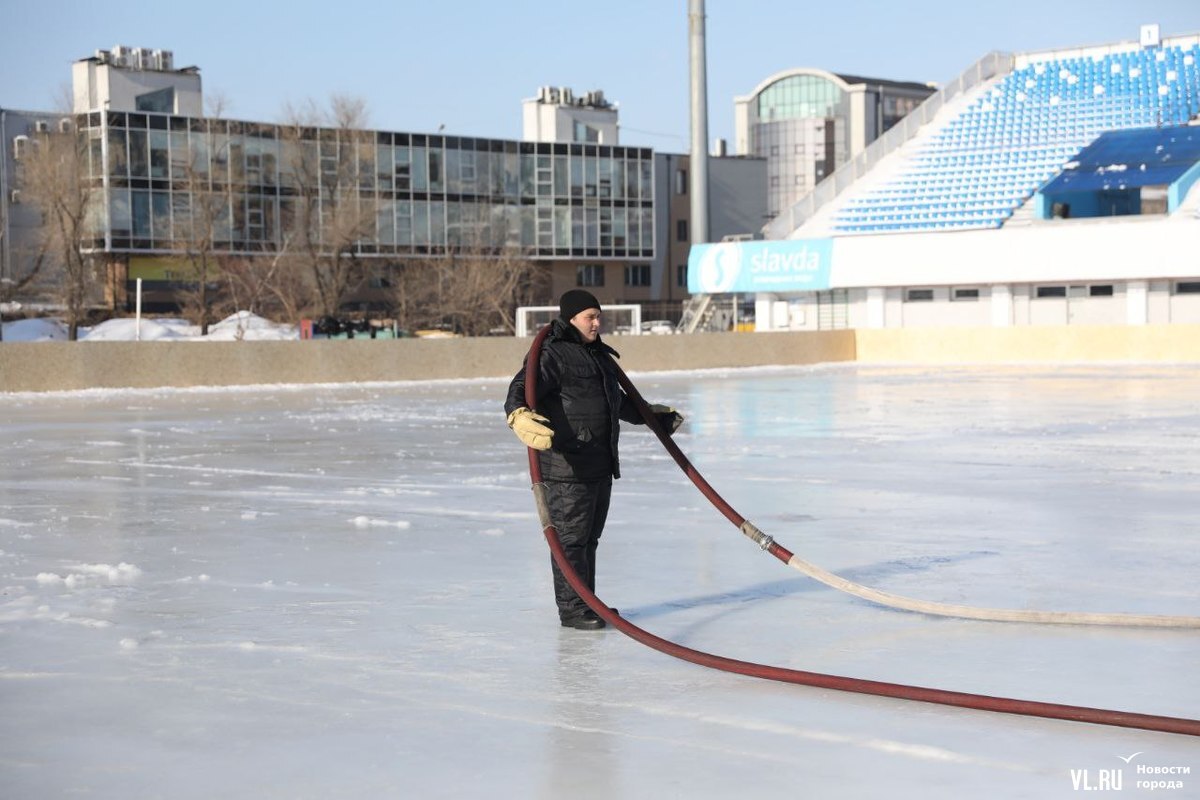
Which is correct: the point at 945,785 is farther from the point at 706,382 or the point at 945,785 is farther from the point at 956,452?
the point at 706,382

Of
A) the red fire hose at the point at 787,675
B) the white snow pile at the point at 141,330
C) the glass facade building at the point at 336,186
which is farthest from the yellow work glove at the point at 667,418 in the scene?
the glass facade building at the point at 336,186

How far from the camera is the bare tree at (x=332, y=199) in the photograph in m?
55.8

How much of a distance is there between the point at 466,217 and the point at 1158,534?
198 feet

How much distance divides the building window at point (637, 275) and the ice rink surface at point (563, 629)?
61690 millimetres

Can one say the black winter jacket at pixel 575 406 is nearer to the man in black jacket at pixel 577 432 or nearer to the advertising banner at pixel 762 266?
the man in black jacket at pixel 577 432

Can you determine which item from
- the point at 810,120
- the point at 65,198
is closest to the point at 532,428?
the point at 65,198

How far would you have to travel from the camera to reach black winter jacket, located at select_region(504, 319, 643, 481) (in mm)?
6336

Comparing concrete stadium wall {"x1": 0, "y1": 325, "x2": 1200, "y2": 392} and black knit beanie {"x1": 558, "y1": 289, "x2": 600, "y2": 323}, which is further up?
black knit beanie {"x1": 558, "y1": 289, "x2": 600, "y2": 323}

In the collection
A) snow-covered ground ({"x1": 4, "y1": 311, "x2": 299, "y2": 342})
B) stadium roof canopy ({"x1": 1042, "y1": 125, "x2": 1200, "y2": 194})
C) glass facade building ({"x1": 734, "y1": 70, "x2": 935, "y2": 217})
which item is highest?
glass facade building ({"x1": 734, "y1": 70, "x2": 935, "y2": 217})

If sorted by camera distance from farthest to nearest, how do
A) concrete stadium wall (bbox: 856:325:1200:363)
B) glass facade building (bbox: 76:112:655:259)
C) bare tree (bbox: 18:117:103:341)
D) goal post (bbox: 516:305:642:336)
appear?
glass facade building (bbox: 76:112:655:259) < bare tree (bbox: 18:117:103:341) < goal post (bbox: 516:305:642:336) < concrete stadium wall (bbox: 856:325:1200:363)

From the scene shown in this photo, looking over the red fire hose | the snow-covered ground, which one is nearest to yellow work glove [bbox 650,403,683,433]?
the red fire hose

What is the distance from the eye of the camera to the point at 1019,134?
160 ft

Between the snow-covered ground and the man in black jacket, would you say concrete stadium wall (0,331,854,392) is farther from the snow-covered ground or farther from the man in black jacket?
the man in black jacket

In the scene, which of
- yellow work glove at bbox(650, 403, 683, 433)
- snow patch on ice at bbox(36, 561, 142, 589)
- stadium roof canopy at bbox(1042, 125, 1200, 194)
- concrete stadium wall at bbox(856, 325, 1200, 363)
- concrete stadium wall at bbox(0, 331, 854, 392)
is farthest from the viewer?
stadium roof canopy at bbox(1042, 125, 1200, 194)
